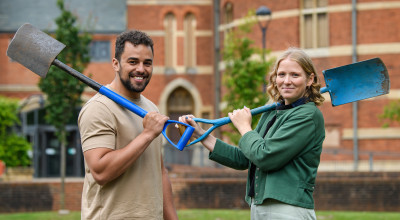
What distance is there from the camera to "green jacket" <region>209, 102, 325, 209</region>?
14.1ft

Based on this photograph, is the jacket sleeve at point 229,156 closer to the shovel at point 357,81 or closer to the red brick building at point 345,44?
the shovel at point 357,81

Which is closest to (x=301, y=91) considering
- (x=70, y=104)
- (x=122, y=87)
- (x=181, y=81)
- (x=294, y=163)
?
(x=294, y=163)

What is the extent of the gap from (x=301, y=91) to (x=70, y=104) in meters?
13.5

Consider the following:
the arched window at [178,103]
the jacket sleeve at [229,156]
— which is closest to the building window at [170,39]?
the arched window at [178,103]

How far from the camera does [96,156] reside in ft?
13.9

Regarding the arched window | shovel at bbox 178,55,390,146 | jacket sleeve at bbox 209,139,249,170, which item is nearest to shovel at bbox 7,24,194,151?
jacket sleeve at bbox 209,139,249,170

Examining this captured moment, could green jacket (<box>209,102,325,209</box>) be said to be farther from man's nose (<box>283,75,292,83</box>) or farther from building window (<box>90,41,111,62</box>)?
building window (<box>90,41,111,62</box>)

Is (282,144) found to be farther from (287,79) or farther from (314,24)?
(314,24)

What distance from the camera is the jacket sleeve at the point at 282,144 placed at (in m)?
4.28

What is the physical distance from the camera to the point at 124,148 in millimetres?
4223

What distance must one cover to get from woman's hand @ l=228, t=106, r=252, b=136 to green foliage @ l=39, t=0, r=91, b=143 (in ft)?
41.2

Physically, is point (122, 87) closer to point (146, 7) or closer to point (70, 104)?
point (70, 104)

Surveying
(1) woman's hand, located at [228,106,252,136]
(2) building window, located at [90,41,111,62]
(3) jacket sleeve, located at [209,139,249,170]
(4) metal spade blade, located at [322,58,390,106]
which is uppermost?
(2) building window, located at [90,41,111,62]

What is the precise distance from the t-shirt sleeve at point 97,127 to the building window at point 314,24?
22367 mm
